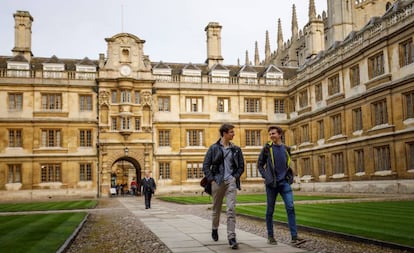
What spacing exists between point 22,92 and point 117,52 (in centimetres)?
904

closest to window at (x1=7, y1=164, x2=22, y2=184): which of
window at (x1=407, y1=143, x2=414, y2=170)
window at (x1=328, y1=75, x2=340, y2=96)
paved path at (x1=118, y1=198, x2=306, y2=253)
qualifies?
window at (x1=328, y1=75, x2=340, y2=96)

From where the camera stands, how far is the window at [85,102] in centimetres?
4116

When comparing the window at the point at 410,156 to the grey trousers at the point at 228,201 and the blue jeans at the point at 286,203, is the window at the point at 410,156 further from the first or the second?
the grey trousers at the point at 228,201

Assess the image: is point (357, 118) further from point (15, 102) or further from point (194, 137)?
point (15, 102)

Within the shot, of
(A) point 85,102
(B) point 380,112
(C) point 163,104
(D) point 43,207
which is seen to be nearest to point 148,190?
(D) point 43,207

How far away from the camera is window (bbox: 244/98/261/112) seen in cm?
4469

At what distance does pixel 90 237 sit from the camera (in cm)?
1095

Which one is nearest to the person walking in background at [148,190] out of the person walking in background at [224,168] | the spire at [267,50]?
the person walking in background at [224,168]

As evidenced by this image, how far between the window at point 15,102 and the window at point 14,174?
4974mm

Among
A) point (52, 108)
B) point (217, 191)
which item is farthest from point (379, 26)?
point (52, 108)

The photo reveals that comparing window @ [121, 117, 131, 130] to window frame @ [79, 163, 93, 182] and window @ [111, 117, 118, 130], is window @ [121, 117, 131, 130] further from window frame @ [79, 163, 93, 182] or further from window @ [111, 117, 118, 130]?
window frame @ [79, 163, 93, 182]

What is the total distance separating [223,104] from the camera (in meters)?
44.2

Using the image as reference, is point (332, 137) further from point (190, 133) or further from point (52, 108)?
point (52, 108)

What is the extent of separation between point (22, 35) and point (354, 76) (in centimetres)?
3088
